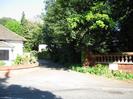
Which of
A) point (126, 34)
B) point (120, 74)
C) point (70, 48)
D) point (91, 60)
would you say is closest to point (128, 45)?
point (126, 34)

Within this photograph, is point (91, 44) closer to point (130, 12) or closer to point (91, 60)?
point (91, 60)

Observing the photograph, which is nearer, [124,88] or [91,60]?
[124,88]

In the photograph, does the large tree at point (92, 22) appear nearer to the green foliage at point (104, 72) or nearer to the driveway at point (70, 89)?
the green foliage at point (104, 72)

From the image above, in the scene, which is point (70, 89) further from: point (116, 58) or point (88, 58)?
point (88, 58)

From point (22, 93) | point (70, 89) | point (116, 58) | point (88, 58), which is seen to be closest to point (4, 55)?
point (88, 58)

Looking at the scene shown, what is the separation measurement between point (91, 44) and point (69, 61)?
982 cm

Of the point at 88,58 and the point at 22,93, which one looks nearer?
the point at 22,93

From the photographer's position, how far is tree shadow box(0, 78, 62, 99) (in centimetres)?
1498

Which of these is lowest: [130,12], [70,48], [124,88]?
[124,88]

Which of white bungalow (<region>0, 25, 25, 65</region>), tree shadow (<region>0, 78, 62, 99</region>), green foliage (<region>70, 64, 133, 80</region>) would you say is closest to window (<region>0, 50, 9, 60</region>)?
white bungalow (<region>0, 25, 25, 65</region>)

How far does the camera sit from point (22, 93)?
635 inches

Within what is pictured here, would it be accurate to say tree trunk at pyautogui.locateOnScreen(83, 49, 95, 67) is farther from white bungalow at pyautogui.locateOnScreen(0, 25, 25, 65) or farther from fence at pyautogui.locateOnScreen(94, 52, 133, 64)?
white bungalow at pyautogui.locateOnScreen(0, 25, 25, 65)

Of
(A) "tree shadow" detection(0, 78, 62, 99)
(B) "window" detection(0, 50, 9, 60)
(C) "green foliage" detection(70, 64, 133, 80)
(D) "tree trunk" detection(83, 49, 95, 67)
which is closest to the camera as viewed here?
(A) "tree shadow" detection(0, 78, 62, 99)

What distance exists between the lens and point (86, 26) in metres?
24.5
